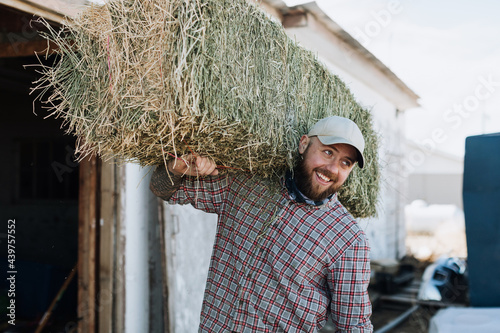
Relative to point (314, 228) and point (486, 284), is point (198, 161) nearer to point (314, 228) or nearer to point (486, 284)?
point (314, 228)

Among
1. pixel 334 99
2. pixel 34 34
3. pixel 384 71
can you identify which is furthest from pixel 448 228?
pixel 34 34

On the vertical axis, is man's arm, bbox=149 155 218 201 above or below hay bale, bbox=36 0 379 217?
below

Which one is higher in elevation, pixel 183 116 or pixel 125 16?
pixel 125 16

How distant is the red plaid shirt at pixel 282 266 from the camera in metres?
2.12

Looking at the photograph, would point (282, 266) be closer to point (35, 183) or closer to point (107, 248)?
point (107, 248)

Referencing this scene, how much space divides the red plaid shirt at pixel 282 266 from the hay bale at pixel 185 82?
0.90ft

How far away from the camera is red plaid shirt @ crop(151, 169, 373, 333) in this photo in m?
2.12

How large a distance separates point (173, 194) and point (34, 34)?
2066mm

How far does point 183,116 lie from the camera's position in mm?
1541

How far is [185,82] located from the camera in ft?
4.91

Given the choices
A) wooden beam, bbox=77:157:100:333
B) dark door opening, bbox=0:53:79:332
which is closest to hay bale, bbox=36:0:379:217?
wooden beam, bbox=77:157:100:333

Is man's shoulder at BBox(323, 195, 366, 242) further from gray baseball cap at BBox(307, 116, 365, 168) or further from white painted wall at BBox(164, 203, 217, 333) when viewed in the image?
white painted wall at BBox(164, 203, 217, 333)

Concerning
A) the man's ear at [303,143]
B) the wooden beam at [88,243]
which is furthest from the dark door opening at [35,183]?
the man's ear at [303,143]

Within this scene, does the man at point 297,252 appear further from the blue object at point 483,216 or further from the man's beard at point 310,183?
the blue object at point 483,216
